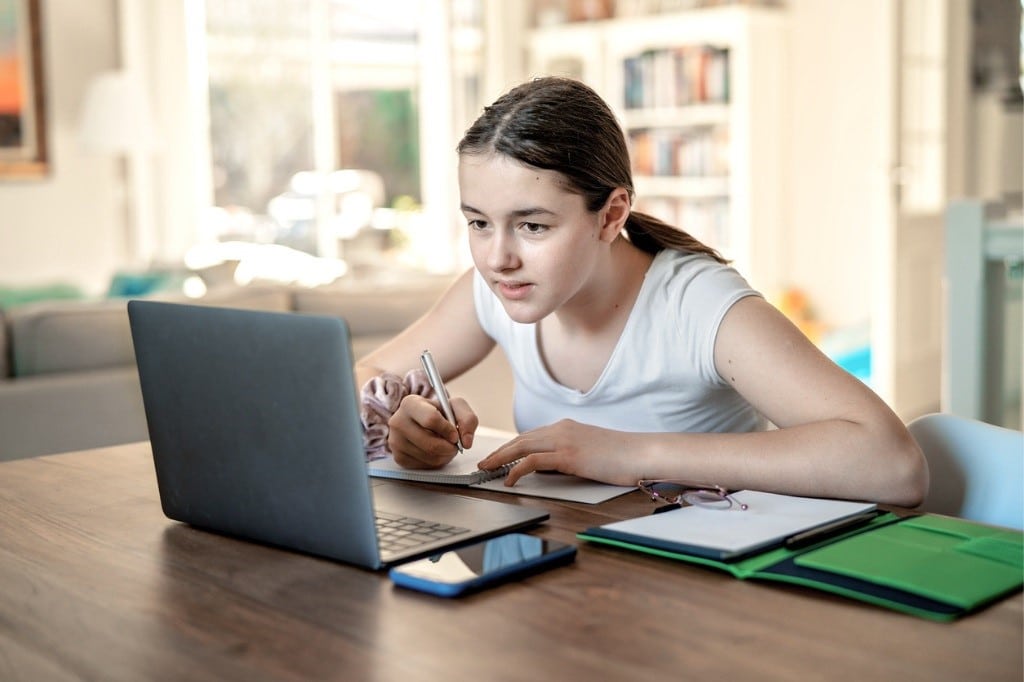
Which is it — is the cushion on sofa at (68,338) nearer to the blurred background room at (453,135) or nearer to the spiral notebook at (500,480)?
the spiral notebook at (500,480)

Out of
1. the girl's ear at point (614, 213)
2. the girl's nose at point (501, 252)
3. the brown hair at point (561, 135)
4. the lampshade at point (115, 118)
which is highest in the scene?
the lampshade at point (115, 118)

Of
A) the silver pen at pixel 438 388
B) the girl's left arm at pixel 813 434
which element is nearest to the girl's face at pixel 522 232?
the silver pen at pixel 438 388

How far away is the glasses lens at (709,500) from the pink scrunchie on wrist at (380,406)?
18.0 inches

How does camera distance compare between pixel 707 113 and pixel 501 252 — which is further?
pixel 707 113

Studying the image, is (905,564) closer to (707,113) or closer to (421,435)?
(421,435)

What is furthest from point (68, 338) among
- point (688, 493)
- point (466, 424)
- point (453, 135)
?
point (453, 135)

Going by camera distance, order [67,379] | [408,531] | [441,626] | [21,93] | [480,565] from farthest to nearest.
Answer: [21,93], [67,379], [408,531], [480,565], [441,626]

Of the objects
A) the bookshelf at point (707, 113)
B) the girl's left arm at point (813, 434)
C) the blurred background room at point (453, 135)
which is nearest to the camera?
the girl's left arm at point (813, 434)

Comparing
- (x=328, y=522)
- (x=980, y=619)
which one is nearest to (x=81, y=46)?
(x=328, y=522)

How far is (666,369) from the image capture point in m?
1.62

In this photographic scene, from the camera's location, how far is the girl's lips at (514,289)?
146 centimetres

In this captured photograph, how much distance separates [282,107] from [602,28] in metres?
1.75

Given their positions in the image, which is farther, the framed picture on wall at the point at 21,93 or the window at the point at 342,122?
the window at the point at 342,122

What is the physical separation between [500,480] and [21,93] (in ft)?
16.4
